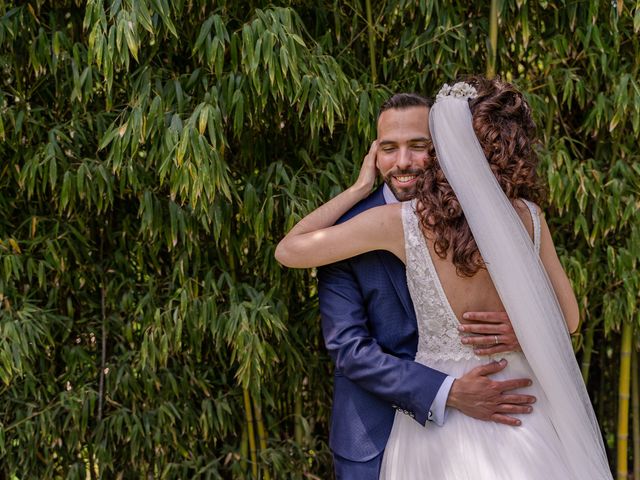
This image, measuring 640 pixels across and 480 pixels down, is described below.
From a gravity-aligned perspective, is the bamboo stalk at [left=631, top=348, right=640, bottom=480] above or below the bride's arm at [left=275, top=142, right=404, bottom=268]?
below

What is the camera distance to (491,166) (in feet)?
6.63

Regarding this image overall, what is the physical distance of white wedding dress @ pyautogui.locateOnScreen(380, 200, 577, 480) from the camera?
78.7 inches

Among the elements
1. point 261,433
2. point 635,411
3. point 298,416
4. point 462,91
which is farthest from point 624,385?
point 462,91

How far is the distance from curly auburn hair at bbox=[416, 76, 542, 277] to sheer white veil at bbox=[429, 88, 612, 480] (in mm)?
24

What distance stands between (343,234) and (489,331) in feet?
1.36

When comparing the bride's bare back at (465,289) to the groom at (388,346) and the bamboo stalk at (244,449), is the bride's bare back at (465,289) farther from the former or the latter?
the bamboo stalk at (244,449)

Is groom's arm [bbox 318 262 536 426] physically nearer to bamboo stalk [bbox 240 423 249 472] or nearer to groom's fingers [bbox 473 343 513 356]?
groom's fingers [bbox 473 343 513 356]

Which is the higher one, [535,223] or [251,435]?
[535,223]

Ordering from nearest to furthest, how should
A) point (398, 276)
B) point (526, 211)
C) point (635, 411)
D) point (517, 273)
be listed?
point (517, 273) → point (526, 211) → point (398, 276) → point (635, 411)

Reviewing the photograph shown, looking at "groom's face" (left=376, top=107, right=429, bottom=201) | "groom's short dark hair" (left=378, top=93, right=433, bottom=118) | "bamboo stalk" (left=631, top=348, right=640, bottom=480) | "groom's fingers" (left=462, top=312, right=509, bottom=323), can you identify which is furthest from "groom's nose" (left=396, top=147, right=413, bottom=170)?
"bamboo stalk" (left=631, top=348, right=640, bottom=480)

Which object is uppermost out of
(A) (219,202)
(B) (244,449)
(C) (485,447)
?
(A) (219,202)

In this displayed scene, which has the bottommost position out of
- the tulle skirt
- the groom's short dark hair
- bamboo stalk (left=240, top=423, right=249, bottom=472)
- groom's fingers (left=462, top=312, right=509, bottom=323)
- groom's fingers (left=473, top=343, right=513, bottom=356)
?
bamboo stalk (left=240, top=423, right=249, bottom=472)

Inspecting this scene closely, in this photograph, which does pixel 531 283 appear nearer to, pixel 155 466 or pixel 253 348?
pixel 253 348

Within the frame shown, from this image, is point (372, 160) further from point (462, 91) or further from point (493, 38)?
point (493, 38)
